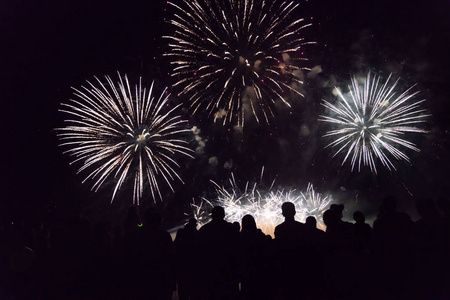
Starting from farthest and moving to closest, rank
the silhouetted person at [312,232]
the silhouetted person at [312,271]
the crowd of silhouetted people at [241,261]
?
the silhouetted person at [312,232] → the crowd of silhouetted people at [241,261] → the silhouetted person at [312,271]

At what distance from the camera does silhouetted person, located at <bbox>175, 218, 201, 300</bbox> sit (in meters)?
4.50

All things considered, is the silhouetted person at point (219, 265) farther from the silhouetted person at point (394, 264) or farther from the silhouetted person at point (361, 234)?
the silhouetted person at point (394, 264)

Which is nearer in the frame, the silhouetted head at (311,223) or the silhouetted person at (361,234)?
the silhouetted person at (361,234)

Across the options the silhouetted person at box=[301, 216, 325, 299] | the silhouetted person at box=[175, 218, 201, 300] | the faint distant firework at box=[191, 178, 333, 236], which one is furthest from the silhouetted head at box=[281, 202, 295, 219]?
the faint distant firework at box=[191, 178, 333, 236]

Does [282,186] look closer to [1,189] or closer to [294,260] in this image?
[294,260]

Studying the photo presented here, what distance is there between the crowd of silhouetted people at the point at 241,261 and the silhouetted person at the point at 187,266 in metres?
0.02

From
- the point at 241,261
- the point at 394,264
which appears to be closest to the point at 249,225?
the point at 241,261

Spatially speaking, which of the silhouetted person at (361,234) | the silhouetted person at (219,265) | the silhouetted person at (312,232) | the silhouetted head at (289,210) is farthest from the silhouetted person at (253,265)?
the silhouetted person at (361,234)

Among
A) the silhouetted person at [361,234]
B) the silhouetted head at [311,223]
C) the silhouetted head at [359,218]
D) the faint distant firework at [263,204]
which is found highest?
the faint distant firework at [263,204]

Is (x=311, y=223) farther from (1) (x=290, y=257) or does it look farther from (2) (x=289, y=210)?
(1) (x=290, y=257)

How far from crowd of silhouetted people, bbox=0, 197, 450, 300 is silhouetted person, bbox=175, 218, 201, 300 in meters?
0.02

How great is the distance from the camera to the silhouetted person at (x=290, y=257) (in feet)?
13.5

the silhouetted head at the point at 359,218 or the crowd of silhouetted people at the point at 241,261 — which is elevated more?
the silhouetted head at the point at 359,218

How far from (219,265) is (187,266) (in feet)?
2.02
